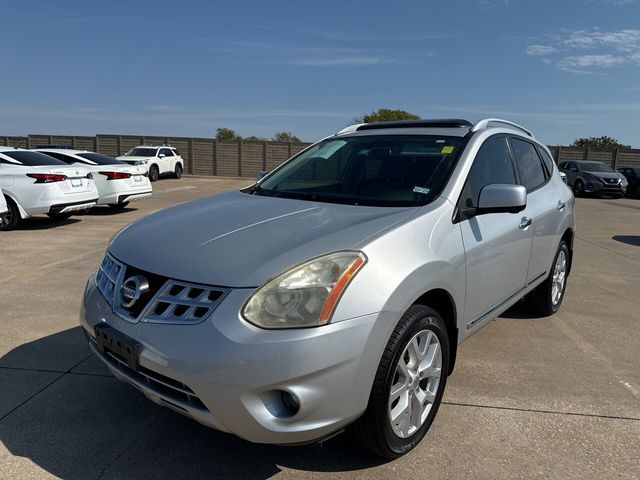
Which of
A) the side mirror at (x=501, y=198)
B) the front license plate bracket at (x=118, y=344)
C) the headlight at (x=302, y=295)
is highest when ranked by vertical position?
the side mirror at (x=501, y=198)

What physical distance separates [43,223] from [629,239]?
1210cm

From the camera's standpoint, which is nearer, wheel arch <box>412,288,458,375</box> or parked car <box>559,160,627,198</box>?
wheel arch <box>412,288,458,375</box>

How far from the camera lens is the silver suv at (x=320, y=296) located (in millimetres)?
2062

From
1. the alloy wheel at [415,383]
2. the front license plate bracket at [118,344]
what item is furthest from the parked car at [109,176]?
the alloy wheel at [415,383]

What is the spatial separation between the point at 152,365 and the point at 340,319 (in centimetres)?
84

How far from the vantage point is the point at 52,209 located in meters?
9.60

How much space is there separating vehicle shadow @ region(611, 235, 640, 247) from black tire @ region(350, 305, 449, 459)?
891 cm

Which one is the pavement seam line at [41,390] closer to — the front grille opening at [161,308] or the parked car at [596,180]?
the front grille opening at [161,308]

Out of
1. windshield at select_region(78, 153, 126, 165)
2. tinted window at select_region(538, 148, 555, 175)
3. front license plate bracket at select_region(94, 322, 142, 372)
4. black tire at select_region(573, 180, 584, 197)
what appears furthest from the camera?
black tire at select_region(573, 180, 584, 197)

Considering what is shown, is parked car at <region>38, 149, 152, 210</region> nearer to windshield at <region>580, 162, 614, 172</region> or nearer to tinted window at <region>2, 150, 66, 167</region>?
tinted window at <region>2, 150, 66, 167</region>

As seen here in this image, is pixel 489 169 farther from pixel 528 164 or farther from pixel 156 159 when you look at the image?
pixel 156 159

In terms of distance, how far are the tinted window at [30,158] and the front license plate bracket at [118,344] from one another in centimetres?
865

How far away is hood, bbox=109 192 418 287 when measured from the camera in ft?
7.29

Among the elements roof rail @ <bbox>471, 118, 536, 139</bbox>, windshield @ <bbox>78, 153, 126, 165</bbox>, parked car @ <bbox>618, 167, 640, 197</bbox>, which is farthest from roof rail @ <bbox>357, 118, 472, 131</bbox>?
parked car @ <bbox>618, 167, 640, 197</bbox>
